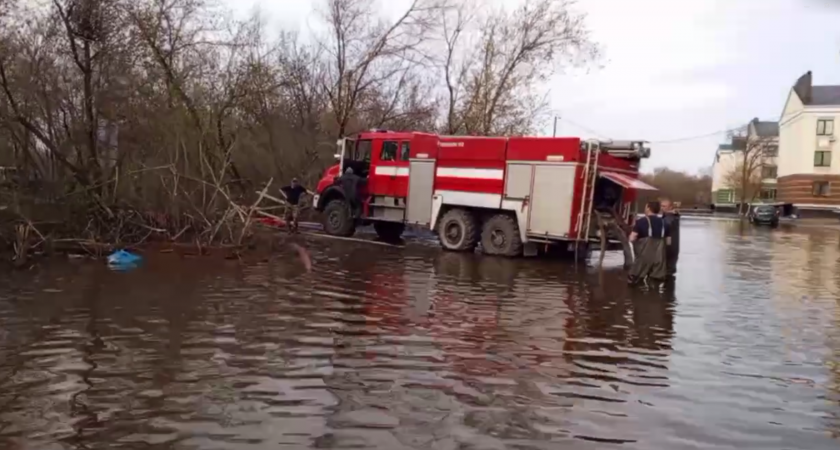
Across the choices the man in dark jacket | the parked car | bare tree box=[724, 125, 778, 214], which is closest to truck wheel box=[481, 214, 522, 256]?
the man in dark jacket

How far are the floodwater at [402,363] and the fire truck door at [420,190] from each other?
19.1 ft

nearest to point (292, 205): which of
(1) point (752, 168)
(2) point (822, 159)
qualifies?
(2) point (822, 159)

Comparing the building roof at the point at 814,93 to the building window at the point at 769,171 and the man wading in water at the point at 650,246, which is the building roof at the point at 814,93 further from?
the man wading in water at the point at 650,246

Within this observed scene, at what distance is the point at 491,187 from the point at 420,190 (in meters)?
2.14

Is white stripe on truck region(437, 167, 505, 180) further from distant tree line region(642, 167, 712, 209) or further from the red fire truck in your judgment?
distant tree line region(642, 167, 712, 209)

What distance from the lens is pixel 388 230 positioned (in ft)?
71.4

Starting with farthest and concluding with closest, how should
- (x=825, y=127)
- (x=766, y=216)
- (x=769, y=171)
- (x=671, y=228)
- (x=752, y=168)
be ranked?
(x=769, y=171) → (x=752, y=168) → (x=825, y=127) → (x=766, y=216) → (x=671, y=228)

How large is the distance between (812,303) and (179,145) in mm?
12944

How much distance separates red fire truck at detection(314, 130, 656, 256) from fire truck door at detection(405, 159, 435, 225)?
24 mm

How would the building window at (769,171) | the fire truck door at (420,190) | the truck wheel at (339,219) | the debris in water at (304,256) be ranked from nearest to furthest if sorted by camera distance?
1. the debris in water at (304,256)
2. the fire truck door at (420,190)
3. the truck wheel at (339,219)
4. the building window at (769,171)

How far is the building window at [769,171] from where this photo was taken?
258 ft

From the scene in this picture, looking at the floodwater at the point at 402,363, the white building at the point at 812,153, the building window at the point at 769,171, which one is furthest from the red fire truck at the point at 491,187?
the building window at the point at 769,171

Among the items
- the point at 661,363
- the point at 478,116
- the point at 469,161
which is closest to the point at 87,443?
the point at 661,363

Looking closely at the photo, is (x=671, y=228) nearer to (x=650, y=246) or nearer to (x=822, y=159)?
(x=650, y=246)
